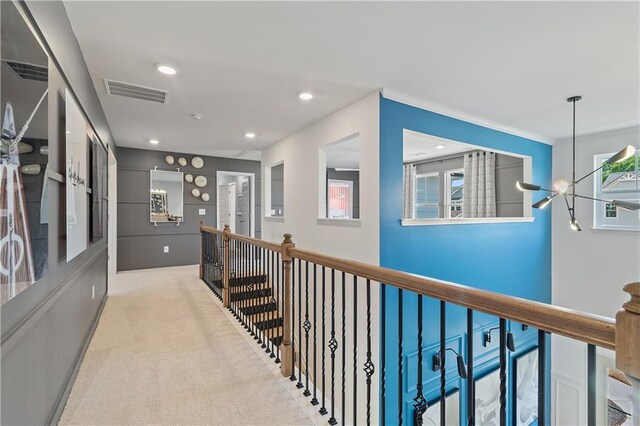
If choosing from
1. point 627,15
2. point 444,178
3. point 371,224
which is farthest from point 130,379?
point 444,178

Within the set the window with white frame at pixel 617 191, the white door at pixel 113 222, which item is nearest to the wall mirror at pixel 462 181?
the window with white frame at pixel 617 191

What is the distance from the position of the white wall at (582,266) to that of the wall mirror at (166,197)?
6872 mm

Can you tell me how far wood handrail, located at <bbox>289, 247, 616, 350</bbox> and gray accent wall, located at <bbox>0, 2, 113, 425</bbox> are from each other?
140 centimetres

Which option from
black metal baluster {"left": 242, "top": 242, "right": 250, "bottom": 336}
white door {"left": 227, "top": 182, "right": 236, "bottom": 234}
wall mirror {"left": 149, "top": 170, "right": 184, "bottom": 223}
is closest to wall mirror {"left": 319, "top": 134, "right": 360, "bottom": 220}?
white door {"left": 227, "top": 182, "right": 236, "bottom": 234}

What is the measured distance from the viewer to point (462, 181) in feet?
20.1

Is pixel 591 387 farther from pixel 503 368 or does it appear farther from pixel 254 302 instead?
pixel 254 302

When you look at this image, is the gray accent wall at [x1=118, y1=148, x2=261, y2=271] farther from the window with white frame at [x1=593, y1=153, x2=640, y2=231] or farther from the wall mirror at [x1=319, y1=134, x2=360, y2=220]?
the window with white frame at [x1=593, y1=153, x2=640, y2=231]

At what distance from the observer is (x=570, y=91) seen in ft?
9.75

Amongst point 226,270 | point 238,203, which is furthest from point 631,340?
point 238,203

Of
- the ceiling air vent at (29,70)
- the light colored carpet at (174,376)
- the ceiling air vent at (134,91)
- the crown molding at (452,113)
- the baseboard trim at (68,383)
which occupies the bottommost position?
the light colored carpet at (174,376)

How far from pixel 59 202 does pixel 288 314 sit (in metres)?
1.55

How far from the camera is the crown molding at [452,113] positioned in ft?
9.76

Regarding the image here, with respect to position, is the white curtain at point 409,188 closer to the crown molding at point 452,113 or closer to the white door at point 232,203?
the crown molding at point 452,113

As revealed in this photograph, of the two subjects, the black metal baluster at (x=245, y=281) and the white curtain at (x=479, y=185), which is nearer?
the black metal baluster at (x=245, y=281)
